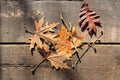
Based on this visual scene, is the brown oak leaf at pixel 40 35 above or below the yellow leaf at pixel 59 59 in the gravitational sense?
above

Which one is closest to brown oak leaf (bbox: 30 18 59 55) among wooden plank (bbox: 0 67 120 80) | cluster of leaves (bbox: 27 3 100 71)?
cluster of leaves (bbox: 27 3 100 71)

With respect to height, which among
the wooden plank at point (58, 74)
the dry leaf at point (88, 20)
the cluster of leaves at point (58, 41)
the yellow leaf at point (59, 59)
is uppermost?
the dry leaf at point (88, 20)

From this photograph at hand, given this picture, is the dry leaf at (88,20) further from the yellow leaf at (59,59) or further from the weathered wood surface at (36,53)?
the yellow leaf at (59,59)

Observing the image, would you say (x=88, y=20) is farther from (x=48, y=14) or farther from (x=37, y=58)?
(x=37, y=58)

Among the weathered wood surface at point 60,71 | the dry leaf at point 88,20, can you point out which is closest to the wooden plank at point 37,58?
the weathered wood surface at point 60,71

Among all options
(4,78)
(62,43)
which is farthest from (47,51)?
(4,78)

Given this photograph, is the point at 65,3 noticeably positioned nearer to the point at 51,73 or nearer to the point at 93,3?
the point at 93,3

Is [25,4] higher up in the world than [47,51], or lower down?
higher up
